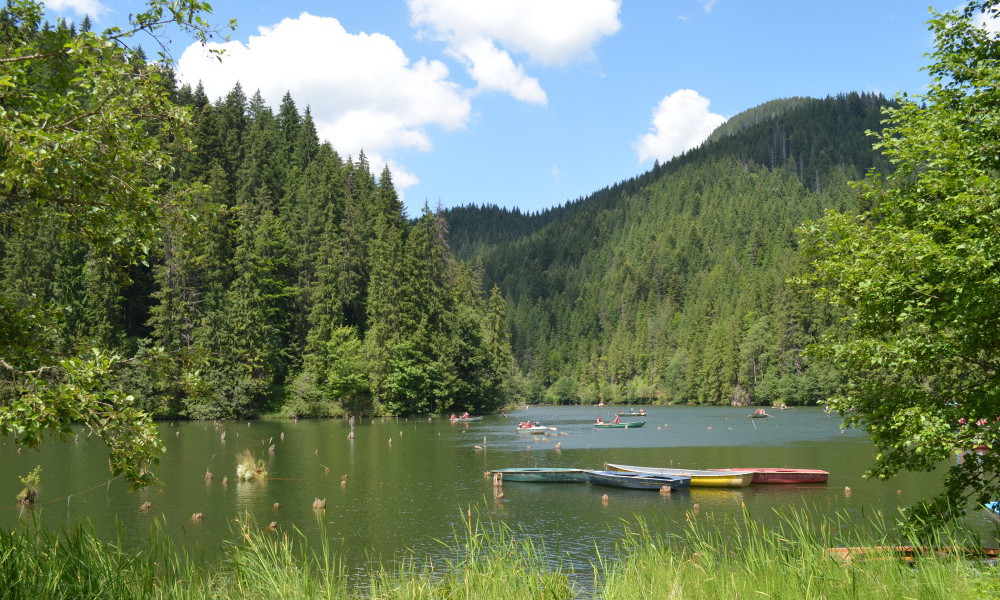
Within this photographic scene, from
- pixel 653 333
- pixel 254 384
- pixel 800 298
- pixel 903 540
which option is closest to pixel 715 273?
pixel 653 333

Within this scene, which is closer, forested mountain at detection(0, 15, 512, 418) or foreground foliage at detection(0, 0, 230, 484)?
foreground foliage at detection(0, 0, 230, 484)

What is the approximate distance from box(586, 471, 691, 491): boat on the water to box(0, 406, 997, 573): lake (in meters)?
0.45

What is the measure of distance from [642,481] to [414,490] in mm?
9178

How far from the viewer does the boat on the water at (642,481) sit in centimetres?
2833

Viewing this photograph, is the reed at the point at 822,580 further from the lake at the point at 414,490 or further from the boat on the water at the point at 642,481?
the boat on the water at the point at 642,481

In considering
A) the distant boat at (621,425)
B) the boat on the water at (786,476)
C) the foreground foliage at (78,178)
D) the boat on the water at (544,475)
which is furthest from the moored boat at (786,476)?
the distant boat at (621,425)

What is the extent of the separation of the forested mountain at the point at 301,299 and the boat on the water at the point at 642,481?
37.6m

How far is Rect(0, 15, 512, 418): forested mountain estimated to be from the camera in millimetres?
66375

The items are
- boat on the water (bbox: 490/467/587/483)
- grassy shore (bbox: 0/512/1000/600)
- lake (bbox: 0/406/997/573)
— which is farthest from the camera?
boat on the water (bbox: 490/467/587/483)

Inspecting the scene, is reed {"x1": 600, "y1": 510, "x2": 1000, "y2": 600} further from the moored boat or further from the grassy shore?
the moored boat

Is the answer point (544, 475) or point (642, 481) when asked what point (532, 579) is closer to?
point (642, 481)

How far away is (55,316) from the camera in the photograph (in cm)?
746

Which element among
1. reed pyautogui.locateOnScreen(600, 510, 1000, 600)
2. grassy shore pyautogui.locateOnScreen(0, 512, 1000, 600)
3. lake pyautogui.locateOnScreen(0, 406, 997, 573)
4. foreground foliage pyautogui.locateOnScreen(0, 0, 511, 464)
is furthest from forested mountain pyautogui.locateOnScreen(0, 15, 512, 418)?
reed pyautogui.locateOnScreen(600, 510, 1000, 600)

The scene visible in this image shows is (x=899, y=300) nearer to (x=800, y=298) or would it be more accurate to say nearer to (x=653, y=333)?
(x=800, y=298)
